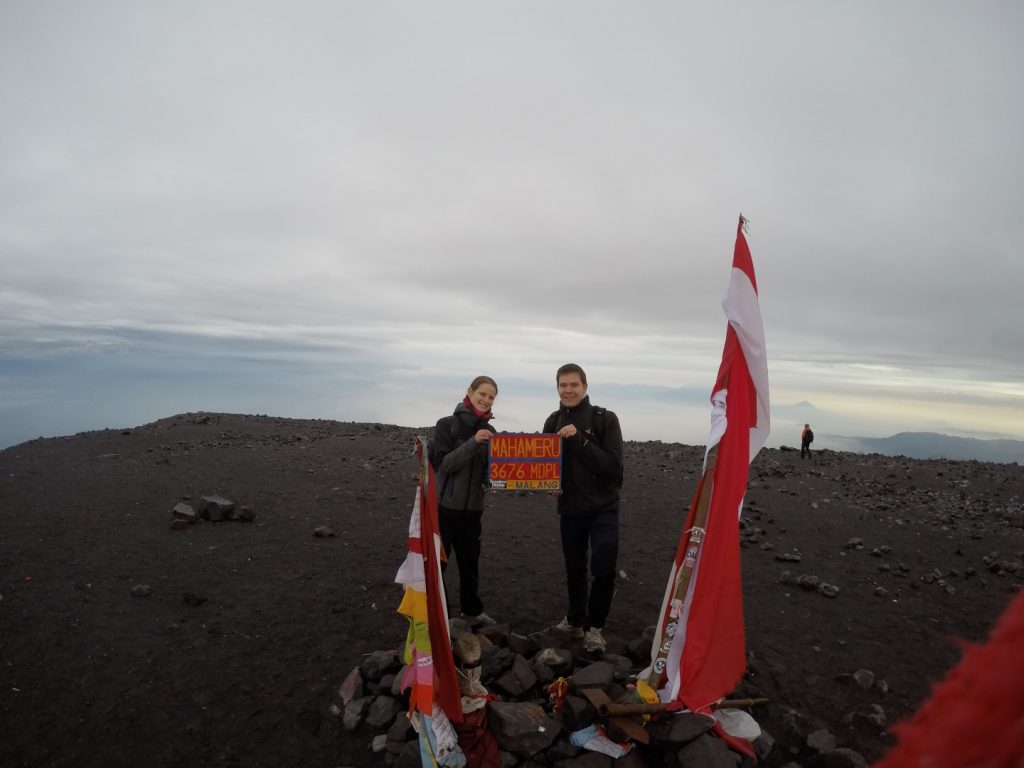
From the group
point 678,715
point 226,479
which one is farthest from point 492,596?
point 226,479

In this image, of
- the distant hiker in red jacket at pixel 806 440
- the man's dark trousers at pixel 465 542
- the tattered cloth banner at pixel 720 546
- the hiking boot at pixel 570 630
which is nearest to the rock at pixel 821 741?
the tattered cloth banner at pixel 720 546

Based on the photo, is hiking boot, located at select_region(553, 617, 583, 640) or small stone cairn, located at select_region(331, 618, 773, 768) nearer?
small stone cairn, located at select_region(331, 618, 773, 768)

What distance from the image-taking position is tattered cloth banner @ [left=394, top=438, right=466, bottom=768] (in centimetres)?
460

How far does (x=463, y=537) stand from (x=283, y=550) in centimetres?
513

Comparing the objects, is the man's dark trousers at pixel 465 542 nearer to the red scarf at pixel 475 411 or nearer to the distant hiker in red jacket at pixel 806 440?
the red scarf at pixel 475 411

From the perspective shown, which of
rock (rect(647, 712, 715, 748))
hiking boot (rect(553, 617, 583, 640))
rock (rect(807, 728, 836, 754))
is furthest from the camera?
hiking boot (rect(553, 617, 583, 640))

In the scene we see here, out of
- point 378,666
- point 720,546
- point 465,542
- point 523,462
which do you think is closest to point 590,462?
point 523,462

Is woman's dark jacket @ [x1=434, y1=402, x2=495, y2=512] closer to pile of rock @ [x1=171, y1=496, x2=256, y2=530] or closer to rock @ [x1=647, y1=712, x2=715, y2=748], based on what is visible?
rock @ [x1=647, y1=712, x2=715, y2=748]

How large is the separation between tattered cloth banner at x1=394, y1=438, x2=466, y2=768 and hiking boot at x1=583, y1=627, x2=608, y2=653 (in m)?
2.00

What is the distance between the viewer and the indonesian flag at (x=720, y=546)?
510cm

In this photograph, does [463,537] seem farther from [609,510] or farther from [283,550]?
[283,550]

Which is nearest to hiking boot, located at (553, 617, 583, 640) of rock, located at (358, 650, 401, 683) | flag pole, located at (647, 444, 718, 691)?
flag pole, located at (647, 444, 718, 691)

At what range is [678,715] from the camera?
4.74 metres

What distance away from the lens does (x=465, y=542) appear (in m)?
6.52
